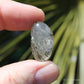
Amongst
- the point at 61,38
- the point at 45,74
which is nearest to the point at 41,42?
the point at 45,74

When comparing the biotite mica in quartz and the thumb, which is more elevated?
the biotite mica in quartz

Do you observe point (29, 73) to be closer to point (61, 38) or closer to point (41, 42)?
point (41, 42)

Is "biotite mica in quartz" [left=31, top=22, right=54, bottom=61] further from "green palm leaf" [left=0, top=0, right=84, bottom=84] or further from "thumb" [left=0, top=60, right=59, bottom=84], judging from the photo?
"green palm leaf" [left=0, top=0, right=84, bottom=84]

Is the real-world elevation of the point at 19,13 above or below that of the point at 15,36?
above

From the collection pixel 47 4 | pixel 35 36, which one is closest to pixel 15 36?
pixel 47 4

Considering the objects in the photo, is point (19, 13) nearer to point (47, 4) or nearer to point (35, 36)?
point (35, 36)

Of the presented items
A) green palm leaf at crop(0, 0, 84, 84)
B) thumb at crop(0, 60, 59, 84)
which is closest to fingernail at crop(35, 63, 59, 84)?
thumb at crop(0, 60, 59, 84)

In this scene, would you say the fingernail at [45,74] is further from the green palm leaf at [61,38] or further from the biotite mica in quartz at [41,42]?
the green palm leaf at [61,38]
